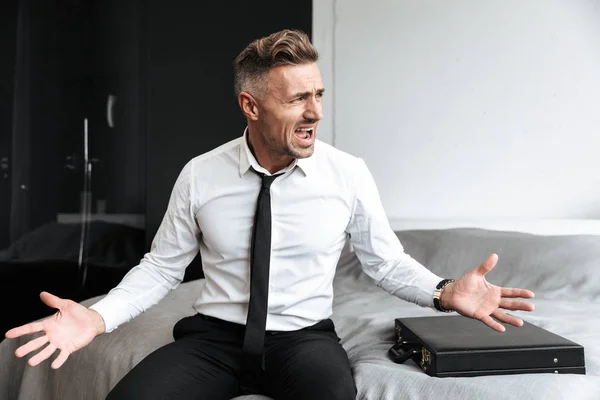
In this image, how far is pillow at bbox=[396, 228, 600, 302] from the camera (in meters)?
2.28

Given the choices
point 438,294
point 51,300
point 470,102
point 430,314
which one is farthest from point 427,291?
point 470,102

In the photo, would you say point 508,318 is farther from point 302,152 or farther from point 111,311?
point 111,311

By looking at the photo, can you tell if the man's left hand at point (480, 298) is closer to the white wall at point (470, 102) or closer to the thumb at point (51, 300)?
the thumb at point (51, 300)

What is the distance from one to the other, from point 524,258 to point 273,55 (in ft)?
4.60

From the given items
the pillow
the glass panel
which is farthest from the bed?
the glass panel

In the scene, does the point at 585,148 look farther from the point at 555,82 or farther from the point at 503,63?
the point at 503,63

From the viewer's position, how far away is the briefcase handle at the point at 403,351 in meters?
1.48

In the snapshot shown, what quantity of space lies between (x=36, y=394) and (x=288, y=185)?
1.01 metres

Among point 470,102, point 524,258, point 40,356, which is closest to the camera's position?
point 40,356

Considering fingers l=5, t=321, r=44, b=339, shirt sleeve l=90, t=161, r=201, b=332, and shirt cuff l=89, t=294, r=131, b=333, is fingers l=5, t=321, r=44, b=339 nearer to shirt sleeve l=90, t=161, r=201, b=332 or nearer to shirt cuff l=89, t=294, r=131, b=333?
shirt cuff l=89, t=294, r=131, b=333

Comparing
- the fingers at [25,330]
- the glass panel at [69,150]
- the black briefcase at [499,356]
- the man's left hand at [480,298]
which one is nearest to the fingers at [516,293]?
the man's left hand at [480,298]

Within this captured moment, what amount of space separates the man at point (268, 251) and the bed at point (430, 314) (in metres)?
0.15

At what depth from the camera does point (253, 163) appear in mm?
1568

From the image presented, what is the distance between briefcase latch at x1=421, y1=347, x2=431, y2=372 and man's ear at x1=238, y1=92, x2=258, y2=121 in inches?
26.5
